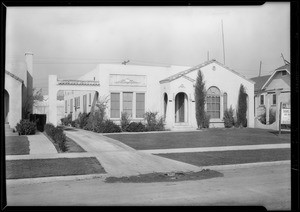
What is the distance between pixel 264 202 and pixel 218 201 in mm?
917

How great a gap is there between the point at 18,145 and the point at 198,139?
764cm

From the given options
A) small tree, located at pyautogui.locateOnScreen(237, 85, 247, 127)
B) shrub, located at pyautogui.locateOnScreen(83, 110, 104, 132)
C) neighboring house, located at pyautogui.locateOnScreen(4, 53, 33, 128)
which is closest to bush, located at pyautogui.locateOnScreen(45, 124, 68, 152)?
neighboring house, located at pyautogui.locateOnScreen(4, 53, 33, 128)

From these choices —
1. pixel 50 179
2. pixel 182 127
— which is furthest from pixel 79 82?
pixel 50 179

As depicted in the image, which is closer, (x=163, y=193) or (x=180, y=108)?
(x=163, y=193)

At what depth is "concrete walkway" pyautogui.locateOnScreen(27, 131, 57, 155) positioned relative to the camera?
11.6 m

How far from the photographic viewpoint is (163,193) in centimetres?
696

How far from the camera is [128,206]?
20.0ft

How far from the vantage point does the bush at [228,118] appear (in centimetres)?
1603

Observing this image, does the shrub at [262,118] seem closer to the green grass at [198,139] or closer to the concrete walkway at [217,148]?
the green grass at [198,139]

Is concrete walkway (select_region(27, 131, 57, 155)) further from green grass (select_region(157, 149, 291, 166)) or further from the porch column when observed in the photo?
green grass (select_region(157, 149, 291, 166))

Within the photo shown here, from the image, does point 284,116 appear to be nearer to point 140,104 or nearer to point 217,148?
point 217,148
